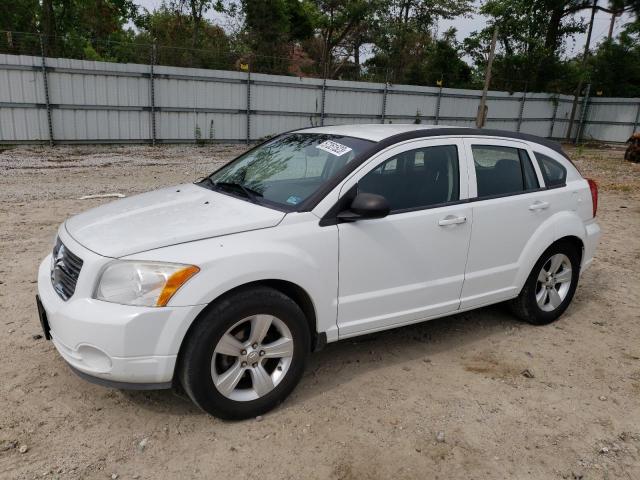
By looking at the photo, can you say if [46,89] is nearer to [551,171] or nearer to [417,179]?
[417,179]

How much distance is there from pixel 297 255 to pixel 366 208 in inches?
19.2

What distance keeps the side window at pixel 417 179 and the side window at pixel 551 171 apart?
3.33 ft

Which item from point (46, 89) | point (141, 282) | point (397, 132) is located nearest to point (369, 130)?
point (397, 132)

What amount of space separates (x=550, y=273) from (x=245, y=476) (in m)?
3.09

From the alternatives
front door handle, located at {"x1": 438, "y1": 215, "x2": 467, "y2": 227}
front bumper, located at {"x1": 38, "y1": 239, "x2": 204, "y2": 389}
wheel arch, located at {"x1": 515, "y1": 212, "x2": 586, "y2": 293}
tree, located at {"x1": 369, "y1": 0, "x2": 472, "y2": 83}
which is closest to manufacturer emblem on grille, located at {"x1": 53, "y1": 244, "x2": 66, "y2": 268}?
front bumper, located at {"x1": 38, "y1": 239, "x2": 204, "y2": 389}

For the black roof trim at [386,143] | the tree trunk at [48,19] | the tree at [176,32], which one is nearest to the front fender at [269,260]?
the black roof trim at [386,143]

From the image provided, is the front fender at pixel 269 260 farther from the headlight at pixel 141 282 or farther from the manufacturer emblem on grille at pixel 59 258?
the manufacturer emblem on grille at pixel 59 258

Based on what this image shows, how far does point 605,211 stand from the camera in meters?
9.43

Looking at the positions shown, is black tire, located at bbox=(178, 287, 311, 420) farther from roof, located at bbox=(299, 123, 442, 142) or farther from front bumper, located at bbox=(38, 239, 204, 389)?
roof, located at bbox=(299, 123, 442, 142)

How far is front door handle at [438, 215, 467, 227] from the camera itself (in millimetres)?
3600

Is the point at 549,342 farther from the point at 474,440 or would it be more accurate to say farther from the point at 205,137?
the point at 205,137

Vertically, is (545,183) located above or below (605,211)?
above

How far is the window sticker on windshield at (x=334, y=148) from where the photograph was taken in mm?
3572

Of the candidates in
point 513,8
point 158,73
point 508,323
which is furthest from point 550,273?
point 513,8
